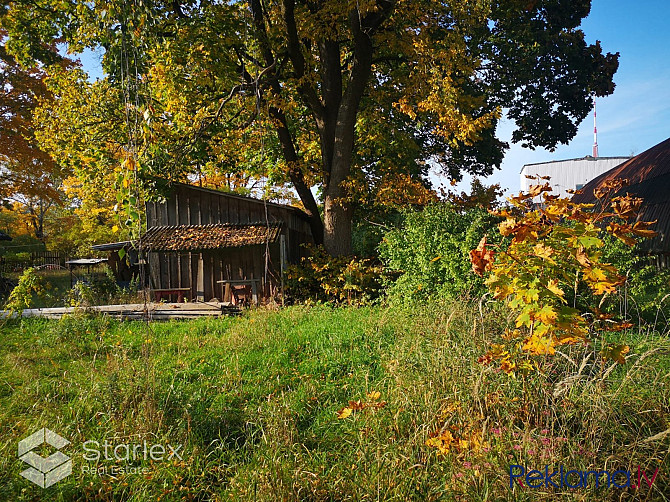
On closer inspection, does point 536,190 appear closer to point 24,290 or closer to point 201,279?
point 24,290

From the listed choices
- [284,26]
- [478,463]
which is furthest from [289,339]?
[284,26]

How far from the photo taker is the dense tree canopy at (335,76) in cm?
1029

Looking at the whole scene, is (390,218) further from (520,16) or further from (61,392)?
(61,392)

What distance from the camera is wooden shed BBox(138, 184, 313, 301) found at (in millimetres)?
12773

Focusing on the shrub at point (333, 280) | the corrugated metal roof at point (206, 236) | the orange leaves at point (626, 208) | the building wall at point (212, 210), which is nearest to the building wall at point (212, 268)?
the corrugated metal roof at point (206, 236)

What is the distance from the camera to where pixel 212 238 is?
12508 millimetres

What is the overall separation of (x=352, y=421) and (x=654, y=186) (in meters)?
15.8

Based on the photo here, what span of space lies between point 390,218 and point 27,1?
1110cm

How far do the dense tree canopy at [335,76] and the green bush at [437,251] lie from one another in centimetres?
256

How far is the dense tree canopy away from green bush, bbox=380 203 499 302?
8.40 feet

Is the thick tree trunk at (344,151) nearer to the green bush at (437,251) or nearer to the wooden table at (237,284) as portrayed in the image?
the wooden table at (237,284)

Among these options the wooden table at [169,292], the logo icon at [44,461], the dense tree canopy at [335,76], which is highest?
the dense tree canopy at [335,76]

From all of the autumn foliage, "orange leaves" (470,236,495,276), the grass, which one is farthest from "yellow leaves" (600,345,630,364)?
"orange leaves" (470,236,495,276)

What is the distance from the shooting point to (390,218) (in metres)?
15.3
